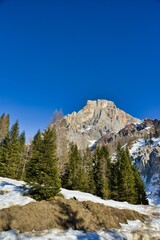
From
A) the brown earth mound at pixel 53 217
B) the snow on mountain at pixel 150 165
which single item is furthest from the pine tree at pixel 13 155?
the snow on mountain at pixel 150 165

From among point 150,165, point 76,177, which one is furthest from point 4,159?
point 150,165

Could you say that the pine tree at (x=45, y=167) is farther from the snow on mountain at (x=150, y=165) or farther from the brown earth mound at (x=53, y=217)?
the snow on mountain at (x=150, y=165)

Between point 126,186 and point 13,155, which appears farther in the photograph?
point 13,155

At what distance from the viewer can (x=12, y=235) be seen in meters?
11.4

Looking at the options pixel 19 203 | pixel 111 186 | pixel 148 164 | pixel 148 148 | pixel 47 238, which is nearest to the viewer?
pixel 47 238

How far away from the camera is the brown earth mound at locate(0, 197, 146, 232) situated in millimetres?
13009

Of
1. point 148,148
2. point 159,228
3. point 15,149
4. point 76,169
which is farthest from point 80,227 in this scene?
point 148,148

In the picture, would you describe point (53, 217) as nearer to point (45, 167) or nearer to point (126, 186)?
point (45, 167)

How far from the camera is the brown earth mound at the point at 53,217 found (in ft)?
42.7

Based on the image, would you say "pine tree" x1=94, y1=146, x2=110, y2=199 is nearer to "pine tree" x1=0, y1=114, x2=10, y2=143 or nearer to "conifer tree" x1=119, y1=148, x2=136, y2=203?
"conifer tree" x1=119, y1=148, x2=136, y2=203

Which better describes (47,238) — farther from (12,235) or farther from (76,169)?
(76,169)

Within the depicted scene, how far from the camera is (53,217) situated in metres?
14.4

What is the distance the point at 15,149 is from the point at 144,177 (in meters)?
99.6

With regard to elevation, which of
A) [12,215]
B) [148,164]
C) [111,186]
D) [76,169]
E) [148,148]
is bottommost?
[12,215]
